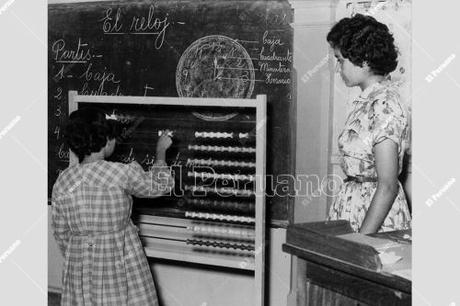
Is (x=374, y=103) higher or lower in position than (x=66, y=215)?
higher

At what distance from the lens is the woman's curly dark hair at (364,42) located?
2.63 m

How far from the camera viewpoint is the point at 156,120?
3793mm

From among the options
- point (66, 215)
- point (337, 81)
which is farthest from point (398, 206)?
point (66, 215)

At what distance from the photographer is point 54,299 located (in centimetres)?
425

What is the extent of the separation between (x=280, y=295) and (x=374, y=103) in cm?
147

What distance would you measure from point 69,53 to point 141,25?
0.52 m

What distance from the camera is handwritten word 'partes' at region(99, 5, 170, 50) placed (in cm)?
383

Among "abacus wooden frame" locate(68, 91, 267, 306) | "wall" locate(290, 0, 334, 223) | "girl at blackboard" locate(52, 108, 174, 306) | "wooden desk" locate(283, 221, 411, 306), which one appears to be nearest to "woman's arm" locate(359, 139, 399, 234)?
"wooden desk" locate(283, 221, 411, 306)

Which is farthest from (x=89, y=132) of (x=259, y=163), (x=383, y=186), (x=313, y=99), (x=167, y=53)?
(x=383, y=186)

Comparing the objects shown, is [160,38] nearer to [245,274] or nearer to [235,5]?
[235,5]

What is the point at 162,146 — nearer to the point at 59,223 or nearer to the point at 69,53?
the point at 59,223

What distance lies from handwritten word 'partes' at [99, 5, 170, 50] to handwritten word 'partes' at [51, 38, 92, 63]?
0.17 metres

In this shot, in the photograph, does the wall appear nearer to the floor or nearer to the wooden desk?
the wooden desk
